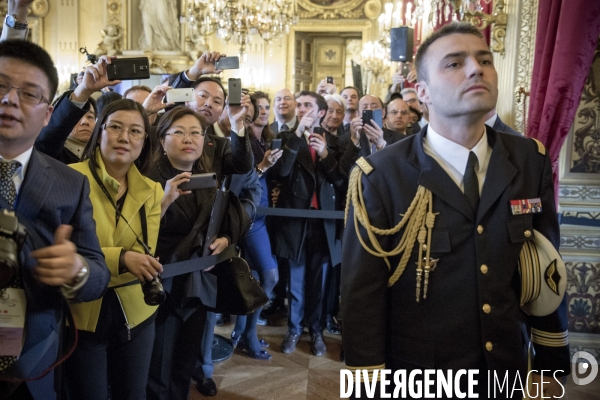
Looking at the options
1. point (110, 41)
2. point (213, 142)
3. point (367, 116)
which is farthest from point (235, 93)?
point (110, 41)

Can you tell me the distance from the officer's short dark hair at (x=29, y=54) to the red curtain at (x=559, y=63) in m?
2.65

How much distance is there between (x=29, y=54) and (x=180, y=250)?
119 cm

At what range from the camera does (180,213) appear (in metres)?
2.50

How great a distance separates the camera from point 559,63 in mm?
3072

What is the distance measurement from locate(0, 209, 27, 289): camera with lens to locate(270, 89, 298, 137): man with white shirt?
300 centimetres

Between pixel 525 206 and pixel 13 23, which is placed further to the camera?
pixel 13 23

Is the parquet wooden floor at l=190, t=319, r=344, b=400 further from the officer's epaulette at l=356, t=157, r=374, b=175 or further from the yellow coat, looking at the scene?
the officer's epaulette at l=356, t=157, r=374, b=175

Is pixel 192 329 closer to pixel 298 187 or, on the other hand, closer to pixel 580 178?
pixel 298 187

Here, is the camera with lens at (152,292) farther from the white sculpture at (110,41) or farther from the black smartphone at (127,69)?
the white sculpture at (110,41)

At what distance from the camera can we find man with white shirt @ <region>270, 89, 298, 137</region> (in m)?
4.23

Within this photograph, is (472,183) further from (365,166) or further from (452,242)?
(365,166)

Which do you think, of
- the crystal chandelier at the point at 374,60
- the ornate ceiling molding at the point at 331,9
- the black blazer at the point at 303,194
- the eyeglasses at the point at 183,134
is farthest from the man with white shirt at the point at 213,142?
the ornate ceiling molding at the point at 331,9

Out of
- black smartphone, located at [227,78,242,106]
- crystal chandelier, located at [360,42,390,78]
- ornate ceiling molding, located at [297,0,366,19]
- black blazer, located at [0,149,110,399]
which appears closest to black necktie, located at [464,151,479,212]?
black blazer, located at [0,149,110,399]

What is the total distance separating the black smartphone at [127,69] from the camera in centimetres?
216
